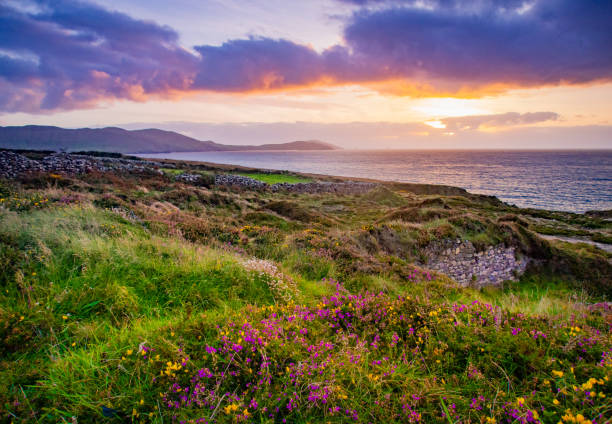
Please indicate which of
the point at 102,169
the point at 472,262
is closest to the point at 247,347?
the point at 472,262

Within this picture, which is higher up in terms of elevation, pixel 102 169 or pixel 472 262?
pixel 102 169

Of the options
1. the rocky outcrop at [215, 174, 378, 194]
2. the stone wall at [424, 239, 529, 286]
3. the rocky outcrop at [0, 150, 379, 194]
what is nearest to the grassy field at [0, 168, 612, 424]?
the stone wall at [424, 239, 529, 286]

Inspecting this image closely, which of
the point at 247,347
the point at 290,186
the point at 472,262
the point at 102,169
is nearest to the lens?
the point at 247,347

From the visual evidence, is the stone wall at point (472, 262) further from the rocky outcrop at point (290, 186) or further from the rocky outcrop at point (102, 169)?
the rocky outcrop at point (290, 186)

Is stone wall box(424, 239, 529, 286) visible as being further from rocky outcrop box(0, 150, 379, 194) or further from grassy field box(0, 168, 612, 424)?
rocky outcrop box(0, 150, 379, 194)

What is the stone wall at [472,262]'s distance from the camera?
12.6 metres

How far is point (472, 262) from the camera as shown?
1313 cm

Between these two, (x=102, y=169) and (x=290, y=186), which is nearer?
(x=102, y=169)

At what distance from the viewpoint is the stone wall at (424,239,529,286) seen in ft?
41.3

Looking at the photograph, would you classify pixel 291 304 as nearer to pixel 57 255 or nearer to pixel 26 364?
pixel 26 364

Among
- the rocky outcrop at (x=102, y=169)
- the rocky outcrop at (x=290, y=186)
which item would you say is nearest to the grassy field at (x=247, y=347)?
the rocky outcrop at (x=102, y=169)

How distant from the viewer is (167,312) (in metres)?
4.42

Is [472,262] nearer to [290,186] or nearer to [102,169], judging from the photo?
[290,186]

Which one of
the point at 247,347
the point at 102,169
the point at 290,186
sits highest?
the point at 102,169
